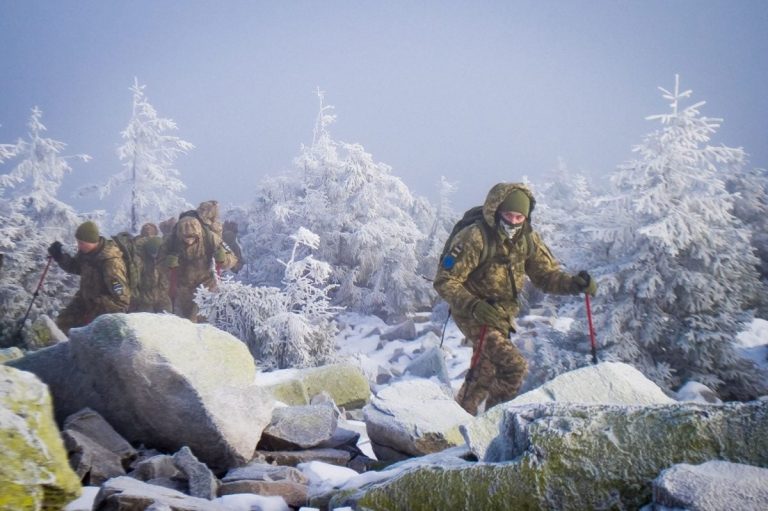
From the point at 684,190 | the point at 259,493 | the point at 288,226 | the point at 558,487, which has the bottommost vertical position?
the point at 259,493

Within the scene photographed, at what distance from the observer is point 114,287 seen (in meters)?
8.91

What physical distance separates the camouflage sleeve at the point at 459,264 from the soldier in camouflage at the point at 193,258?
7.16m

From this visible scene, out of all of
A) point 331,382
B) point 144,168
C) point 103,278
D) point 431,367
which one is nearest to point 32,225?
point 144,168

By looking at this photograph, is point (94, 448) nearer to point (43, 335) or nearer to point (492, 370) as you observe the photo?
point (492, 370)

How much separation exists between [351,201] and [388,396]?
16.5 metres

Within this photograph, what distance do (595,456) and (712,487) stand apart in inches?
21.0

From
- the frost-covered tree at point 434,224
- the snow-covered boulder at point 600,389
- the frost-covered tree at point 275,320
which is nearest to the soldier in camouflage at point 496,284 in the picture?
the snow-covered boulder at point 600,389

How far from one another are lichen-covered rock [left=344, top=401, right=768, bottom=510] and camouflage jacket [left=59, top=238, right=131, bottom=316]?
27.4 ft

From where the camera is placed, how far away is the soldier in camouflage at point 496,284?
20.0ft

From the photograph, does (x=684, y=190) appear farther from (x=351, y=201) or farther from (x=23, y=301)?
(x=23, y=301)

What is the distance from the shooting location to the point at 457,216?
2856cm

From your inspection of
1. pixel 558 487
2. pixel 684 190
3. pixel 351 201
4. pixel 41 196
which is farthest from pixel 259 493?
pixel 41 196

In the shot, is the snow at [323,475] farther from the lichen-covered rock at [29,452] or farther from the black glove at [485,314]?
the black glove at [485,314]

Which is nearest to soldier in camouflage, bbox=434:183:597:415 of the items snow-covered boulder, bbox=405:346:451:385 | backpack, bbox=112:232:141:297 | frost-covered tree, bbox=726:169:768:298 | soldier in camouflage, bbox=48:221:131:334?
snow-covered boulder, bbox=405:346:451:385
